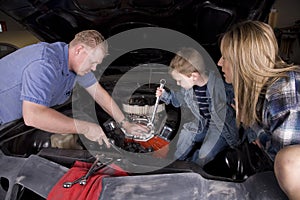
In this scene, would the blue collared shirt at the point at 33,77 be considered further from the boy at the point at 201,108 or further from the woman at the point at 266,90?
the woman at the point at 266,90

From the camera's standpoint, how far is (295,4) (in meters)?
4.02

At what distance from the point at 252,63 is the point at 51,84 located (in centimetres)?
71

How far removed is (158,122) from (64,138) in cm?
38

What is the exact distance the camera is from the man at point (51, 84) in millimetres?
908

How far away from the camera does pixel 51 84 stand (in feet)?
3.24

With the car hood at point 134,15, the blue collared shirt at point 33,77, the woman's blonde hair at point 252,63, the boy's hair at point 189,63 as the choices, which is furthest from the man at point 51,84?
the woman's blonde hair at point 252,63

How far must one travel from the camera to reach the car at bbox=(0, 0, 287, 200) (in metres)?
0.67

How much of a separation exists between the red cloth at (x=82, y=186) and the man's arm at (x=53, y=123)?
0.59ft

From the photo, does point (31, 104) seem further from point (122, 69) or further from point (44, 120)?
point (122, 69)

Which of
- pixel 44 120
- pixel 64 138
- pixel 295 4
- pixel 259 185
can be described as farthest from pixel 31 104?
pixel 295 4

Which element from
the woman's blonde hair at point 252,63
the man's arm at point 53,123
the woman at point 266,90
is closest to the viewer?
the woman at point 266,90

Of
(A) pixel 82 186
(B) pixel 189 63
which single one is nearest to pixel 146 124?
(B) pixel 189 63

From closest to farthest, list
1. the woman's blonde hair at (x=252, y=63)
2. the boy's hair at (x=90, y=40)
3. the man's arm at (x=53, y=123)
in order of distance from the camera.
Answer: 1. the woman's blonde hair at (x=252, y=63)
2. the man's arm at (x=53, y=123)
3. the boy's hair at (x=90, y=40)

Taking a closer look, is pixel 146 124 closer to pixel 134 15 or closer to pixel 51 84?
pixel 51 84
